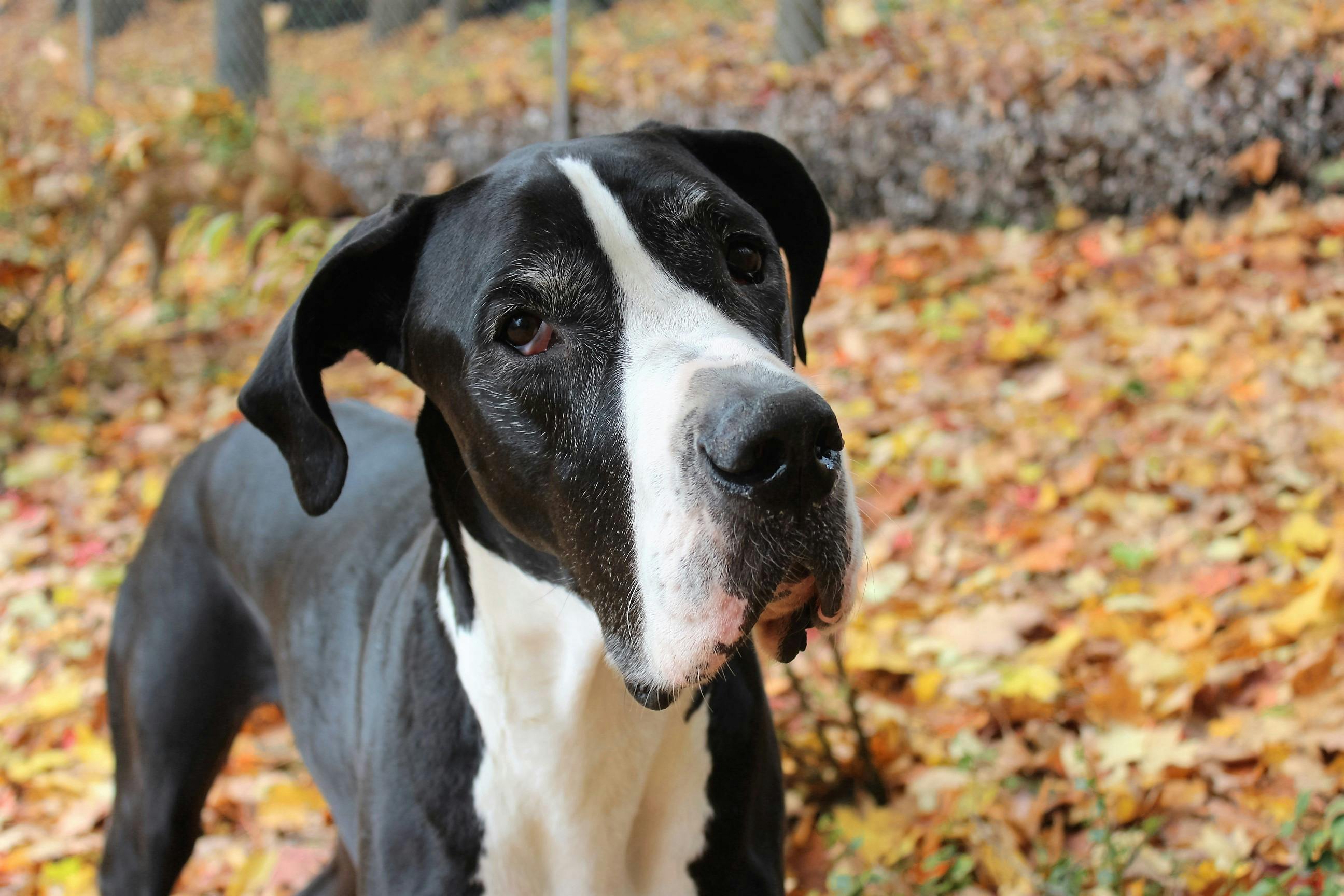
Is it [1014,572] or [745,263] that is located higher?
[745,263]

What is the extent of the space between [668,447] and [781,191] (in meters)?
0.95

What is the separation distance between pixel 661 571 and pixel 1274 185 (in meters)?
5.31

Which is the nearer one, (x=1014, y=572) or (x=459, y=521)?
(x=459, y=521)

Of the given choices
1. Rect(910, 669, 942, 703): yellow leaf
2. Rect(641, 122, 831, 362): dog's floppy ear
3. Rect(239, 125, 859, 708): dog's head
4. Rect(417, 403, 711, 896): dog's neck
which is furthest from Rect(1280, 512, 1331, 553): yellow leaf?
Rect(417, 403, 711, 896): dog's neck

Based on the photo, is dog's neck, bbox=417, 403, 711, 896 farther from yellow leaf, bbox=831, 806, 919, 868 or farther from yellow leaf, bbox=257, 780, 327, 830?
yellow leaf, bbox=257, 780, 327, 830

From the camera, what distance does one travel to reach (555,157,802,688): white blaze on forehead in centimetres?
155

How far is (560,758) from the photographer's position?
2.00 metres

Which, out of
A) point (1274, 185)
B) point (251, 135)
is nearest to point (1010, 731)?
point (1274, 185)

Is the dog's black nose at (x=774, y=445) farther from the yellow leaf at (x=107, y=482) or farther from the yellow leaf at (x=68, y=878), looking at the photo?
the yellow leaf at (x=107, y=482)

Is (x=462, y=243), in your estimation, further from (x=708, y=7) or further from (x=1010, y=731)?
(x=708, y=7)

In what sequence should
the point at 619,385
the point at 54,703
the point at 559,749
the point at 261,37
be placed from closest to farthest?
the point at 619,385 → the point at 559,749 → the point at 54,703 → the point at 261,37

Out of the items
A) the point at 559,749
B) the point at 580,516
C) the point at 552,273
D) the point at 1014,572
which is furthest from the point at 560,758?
the point at 1014,572

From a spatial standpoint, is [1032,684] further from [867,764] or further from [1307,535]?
[1307,535]

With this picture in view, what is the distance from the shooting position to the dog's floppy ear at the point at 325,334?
1.98 meters
